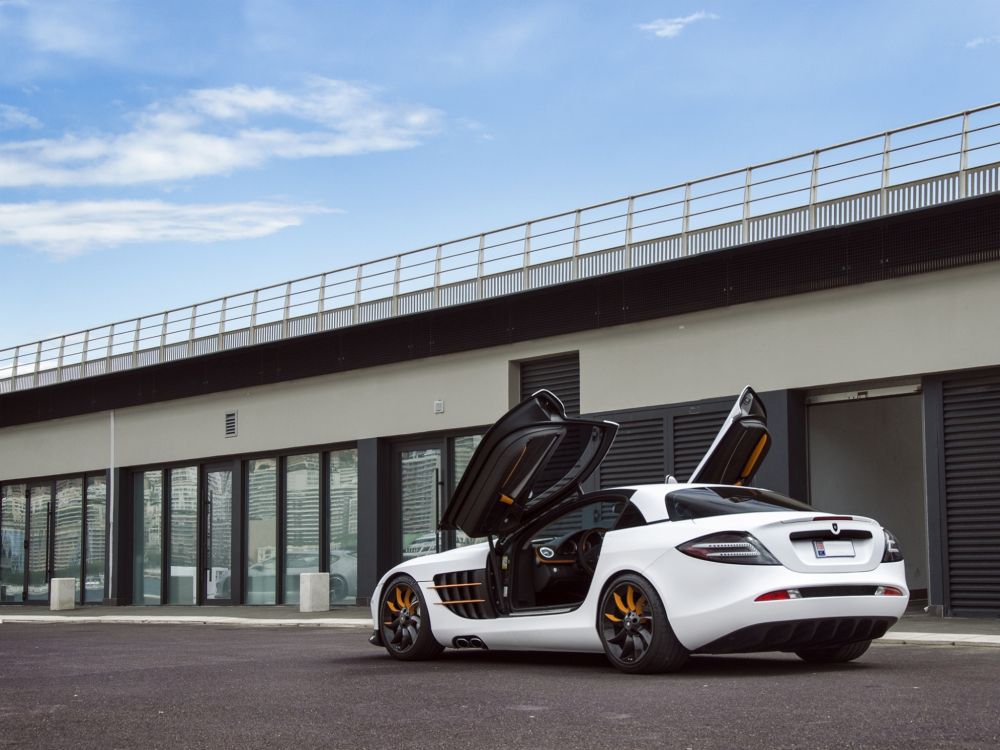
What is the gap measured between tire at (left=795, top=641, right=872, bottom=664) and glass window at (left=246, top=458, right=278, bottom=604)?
17536 mm

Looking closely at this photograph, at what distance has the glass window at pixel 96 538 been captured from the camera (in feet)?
96.6

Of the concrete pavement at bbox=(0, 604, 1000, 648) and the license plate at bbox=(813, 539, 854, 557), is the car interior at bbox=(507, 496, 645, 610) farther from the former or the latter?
the concrete pavement at bbox=(0, 604, 1000, 648)

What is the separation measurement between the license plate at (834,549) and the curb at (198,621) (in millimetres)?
9304

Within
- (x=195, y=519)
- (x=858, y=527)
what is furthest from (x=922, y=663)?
(x=195, y=519)

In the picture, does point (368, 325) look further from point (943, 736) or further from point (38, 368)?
point (943, 736)

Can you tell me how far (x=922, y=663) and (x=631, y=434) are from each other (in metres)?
10.1

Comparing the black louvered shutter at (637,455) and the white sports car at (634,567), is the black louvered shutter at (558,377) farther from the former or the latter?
the white sports car at (634,567)

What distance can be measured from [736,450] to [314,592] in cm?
1347

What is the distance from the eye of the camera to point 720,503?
28.6 ft

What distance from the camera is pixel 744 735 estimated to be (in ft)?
18.0

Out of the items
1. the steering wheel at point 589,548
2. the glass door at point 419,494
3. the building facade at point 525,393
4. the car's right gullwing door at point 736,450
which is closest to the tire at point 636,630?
the steering wheel at point 589,548

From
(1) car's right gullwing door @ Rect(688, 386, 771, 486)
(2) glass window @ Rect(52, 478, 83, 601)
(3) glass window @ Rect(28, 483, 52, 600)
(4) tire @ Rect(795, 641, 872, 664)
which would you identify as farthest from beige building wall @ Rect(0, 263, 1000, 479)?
(4) tire @ Rect(795, 641, 872, 664)

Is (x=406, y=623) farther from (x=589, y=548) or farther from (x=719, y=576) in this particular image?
(x=719, y=576)

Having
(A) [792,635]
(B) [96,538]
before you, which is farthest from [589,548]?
(B) [96,538]
